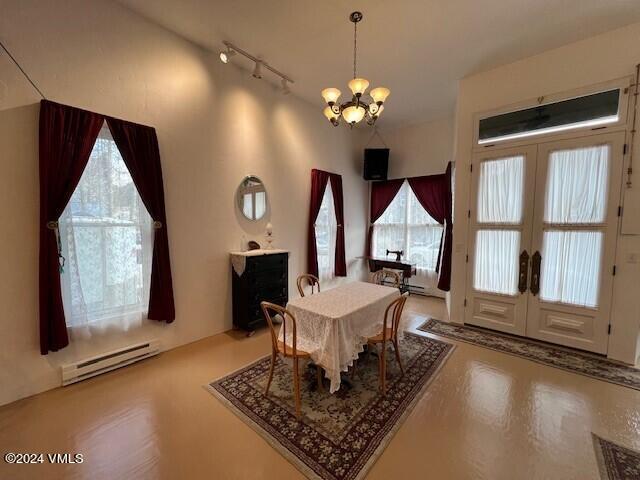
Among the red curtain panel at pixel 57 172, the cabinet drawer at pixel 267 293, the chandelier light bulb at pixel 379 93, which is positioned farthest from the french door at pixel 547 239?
the red curtain panel at pixel 57 172

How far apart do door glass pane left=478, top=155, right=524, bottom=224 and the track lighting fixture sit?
2.90 m

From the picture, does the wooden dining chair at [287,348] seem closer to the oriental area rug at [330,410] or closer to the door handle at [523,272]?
the oriental area rug at [330,410]

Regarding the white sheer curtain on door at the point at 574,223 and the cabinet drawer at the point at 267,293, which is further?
the cabinet drawer at the point at 267,293

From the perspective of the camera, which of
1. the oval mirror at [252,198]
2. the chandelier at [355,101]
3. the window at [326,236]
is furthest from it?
the window at [326,236]

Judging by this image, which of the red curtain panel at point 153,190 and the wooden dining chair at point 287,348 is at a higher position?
the red curtain panel at point 153,190

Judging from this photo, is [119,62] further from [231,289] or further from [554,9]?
[554,9]

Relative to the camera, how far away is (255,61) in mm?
3197

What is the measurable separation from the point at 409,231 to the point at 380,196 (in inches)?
39.5

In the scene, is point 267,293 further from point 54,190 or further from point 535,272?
point 535,272

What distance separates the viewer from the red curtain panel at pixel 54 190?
6.80 feet

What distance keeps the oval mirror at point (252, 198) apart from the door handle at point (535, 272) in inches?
141

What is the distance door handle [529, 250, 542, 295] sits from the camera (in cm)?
321

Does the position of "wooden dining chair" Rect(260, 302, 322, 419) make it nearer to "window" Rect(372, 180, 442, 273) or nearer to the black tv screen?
"window" Rect(372, 180, 442, 273)

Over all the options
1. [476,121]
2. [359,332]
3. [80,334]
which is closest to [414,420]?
[359,332]
